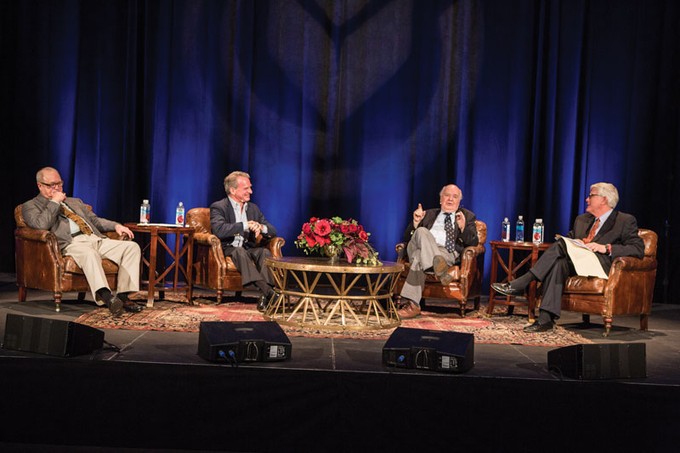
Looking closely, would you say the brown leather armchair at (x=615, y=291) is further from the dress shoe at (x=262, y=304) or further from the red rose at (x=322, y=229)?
the dress shoe at (x=262, y=304)

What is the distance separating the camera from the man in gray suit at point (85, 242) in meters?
5.12

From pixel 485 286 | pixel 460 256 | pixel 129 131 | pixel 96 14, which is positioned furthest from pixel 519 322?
pixel 96 14

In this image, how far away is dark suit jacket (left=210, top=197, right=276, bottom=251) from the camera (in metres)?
5.88

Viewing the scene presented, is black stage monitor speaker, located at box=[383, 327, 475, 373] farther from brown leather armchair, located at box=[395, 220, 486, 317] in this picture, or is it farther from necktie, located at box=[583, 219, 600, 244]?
necktie, located at box=[583, 219, 600, 244]

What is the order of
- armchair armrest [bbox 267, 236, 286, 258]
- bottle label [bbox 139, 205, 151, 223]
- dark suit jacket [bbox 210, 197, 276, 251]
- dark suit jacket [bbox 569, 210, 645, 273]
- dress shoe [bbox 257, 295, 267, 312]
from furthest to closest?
bottle label [bbox 139, 205, 151, 223], armchair armrest [bbox 267, 236, 286, 258], dark suit jacket [bbox 210, 197, 276, 251], dress shoe [bbox 257, 295, 267, 312], dark suit jacket [bbox 569, 210, 645, 273]

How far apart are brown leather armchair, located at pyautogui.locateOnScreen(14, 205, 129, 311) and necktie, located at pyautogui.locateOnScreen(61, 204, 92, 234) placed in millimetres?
277

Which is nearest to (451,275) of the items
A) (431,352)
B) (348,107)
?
(431,352)

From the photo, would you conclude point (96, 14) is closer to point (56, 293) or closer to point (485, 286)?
point (56, 293)

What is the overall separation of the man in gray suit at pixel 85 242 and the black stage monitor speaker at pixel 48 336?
1449 mm

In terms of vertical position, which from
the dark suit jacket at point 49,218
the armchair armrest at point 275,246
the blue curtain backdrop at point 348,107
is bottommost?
the armchair armrest at point 275,246

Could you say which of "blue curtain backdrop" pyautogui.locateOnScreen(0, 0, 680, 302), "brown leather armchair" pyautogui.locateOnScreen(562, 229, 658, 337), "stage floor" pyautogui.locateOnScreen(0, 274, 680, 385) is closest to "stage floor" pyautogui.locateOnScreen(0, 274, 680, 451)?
"stage floor" pyautogui.locateOnScreen(0, 274, 680, 385)

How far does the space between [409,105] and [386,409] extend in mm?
4584

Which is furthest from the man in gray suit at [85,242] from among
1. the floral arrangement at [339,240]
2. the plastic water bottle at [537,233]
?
the plastic water bottle at [537,233]

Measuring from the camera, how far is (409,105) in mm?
7363
